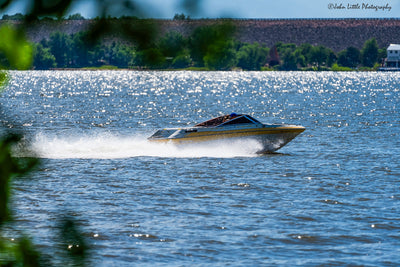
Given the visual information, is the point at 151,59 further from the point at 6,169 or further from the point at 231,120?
the point at 231,120

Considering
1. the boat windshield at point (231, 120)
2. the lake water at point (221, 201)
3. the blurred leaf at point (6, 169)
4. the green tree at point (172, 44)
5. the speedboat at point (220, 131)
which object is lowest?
the lake water at point (221, 201)

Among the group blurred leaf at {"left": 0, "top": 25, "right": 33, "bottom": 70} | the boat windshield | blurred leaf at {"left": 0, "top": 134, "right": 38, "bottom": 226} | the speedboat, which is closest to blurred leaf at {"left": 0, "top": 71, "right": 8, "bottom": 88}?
blurred leaf at {"left": 0, "top": 25, "right": 33, "bottom": 70}

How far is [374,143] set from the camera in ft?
124

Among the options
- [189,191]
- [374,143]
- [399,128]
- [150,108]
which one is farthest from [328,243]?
[150,108]

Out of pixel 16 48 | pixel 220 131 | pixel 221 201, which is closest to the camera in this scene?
pixel 16 48

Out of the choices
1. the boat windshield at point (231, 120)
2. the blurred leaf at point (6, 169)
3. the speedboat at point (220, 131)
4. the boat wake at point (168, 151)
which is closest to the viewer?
the blurred leaf at point (6, 169)

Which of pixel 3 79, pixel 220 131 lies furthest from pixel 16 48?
pixel 220 131

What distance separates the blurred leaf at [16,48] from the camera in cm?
230

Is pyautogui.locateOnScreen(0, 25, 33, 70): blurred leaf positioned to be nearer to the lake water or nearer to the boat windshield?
the lake water

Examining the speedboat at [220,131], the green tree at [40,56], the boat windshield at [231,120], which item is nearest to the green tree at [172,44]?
the green tree at [40,56]

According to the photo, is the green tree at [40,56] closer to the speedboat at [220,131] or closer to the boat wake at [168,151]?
the speedboat at [220,131]

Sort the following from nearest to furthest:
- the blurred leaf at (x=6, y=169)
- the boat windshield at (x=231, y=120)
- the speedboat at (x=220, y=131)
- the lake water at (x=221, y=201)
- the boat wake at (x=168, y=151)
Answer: the blurred leaf at (x=6, y=169) → the lake water at (x=221, y=201) → the speedboat at (x=220, y=131) → the boat windshield at (x=231, y=120) → the boat wake at (x=168, y=151)

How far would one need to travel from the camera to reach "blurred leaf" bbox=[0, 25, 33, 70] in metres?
2.30

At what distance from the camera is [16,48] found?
2.34 metres
